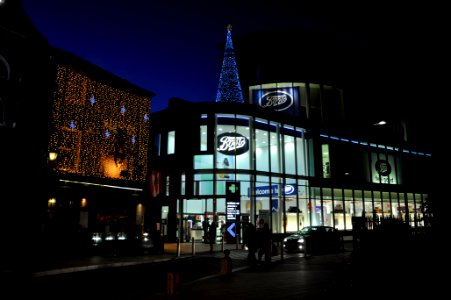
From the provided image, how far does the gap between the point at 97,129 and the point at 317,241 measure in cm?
1485

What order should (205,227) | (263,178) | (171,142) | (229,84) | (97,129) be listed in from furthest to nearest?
(229,84)
(171,142)
(263,178)
(205,227)
(97,129)

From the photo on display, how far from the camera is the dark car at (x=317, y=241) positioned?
21328mm

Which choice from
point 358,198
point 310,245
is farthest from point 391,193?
point 310,245

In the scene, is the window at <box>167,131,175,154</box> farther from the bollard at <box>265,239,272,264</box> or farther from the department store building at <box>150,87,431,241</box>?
the bollard at <box>265,239,272,264</box>

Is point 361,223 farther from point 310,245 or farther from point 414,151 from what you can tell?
point 414,151

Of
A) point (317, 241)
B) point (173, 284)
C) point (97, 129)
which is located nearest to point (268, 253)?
point (317, 241)

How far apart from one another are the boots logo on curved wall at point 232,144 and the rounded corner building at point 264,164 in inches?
3.2

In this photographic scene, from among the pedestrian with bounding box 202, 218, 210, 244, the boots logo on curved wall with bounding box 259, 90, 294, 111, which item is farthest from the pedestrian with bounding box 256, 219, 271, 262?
the boots logo on curved wall with bounding box 259, 90, 294, 111

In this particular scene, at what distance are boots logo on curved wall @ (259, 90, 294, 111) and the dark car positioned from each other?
800 inches

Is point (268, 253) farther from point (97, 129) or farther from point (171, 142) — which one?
point (171, 142)

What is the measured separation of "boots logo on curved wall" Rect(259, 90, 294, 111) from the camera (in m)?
41.2

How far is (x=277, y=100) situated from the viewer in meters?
41.5

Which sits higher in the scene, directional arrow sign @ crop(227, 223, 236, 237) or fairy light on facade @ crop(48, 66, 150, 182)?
fairy light on facade @ crop(48, 66, 150, 182)

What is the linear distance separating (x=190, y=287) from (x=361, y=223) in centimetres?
1177
